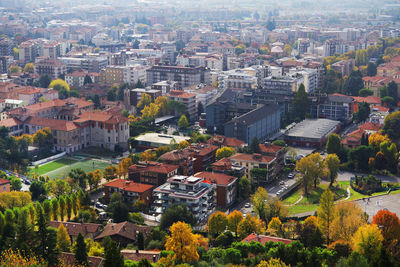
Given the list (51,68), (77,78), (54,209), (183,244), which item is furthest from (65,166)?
(51,68)

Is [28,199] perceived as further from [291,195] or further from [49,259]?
[291,195]

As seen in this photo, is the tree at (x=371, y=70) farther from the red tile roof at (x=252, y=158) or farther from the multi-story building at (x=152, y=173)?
the multi-story building at (x=152, y=173)

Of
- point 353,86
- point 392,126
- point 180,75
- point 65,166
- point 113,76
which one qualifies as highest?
point 180,75

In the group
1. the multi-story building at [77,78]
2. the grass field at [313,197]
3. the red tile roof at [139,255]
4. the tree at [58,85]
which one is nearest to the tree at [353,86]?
the grass field at [313,197]

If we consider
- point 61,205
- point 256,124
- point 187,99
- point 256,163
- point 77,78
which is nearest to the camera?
point 61,205

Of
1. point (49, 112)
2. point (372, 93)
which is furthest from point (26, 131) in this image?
point (372, 93)

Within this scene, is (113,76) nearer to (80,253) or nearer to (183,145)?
(183,145)
